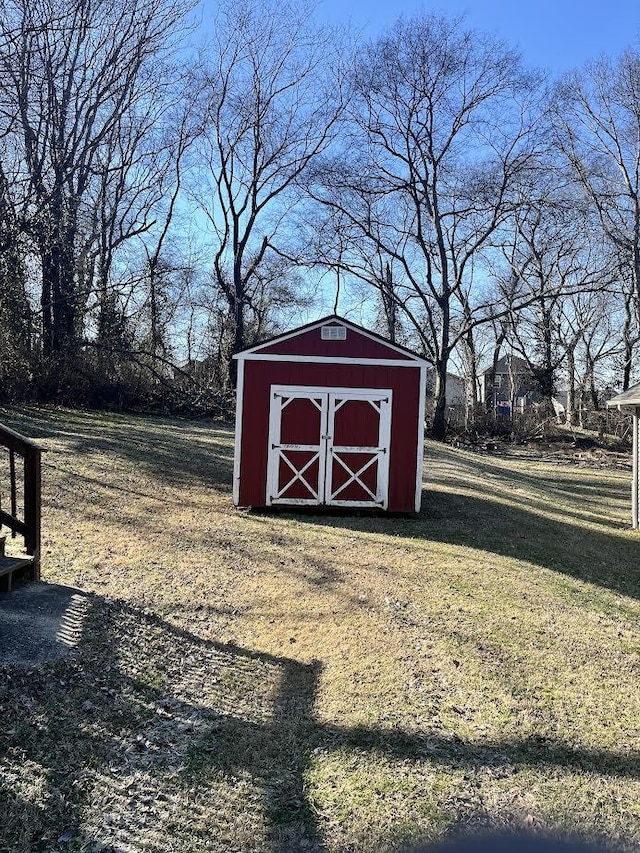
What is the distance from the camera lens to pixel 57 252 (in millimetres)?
17266

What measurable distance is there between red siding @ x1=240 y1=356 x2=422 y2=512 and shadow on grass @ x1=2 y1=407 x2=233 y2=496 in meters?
1.44

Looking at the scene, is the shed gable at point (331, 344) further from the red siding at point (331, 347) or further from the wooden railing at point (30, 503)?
the wooden railing at point (30, 503)

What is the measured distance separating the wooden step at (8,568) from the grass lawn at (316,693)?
57cm

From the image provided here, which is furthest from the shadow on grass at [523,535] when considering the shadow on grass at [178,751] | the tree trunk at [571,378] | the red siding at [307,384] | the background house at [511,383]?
the tree trunk at [571,378]

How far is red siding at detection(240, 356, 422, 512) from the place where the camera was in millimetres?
8492

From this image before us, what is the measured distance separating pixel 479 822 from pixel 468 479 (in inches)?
427

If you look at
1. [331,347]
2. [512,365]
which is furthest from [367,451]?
[512,365]

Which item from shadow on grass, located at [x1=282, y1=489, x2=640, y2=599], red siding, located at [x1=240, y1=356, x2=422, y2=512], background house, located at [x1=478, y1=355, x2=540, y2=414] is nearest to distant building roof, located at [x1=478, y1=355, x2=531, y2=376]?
background house, located at [x1=478, y1=355, x2=540, y2=414]

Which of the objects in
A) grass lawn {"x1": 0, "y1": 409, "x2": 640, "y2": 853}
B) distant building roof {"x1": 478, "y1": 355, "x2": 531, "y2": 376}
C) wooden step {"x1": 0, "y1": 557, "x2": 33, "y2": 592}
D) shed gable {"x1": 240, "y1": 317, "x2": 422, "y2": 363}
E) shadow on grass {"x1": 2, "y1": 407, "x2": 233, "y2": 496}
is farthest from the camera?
distant building roof {"x1": 478, "y1": 355, "x2": 531, "y2": 376}

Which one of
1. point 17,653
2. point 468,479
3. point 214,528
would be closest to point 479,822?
point 17,653

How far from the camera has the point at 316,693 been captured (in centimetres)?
365

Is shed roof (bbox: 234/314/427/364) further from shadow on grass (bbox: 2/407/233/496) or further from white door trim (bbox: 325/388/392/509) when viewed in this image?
shadow on grass (bbox: 2/407/233/496)

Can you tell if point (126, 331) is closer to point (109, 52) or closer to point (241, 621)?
point (109, 52)

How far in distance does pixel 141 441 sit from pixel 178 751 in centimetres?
1076
